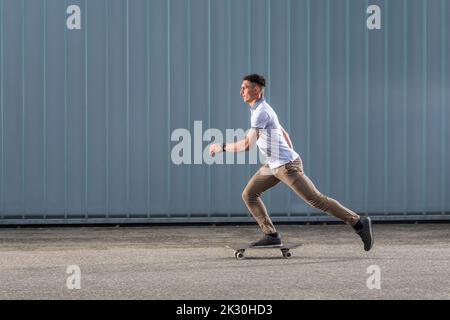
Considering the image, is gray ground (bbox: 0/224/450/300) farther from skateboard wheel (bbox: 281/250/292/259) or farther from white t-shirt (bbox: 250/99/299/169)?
white t-shirt (bbox: 250/99/299/169)

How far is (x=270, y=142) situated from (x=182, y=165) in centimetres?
392

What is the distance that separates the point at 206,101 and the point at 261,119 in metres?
3.87

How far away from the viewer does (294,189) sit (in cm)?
934

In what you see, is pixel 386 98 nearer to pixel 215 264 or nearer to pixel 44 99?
pixel 44 99

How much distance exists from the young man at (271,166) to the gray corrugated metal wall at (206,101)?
3576 mm

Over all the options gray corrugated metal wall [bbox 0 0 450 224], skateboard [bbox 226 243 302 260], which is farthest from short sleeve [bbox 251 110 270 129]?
gray corrugated metal wall [bbox 0 0 450 224]

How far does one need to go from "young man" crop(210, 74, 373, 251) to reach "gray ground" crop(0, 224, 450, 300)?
1.39 ft

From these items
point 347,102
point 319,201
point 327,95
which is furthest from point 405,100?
point 319,201

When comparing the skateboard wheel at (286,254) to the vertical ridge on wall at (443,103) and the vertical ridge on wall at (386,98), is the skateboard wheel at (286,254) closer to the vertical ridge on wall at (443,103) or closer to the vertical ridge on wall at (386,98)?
the vertical ridge on wall at (386,98)

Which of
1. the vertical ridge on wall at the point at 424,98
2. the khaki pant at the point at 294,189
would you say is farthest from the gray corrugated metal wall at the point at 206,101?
the khaki pant at the point at 294,189

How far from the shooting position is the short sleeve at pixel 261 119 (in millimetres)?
9148

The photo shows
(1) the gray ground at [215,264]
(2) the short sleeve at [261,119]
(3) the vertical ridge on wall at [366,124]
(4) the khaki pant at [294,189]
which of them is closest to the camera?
(1) the gray ground at [215,264]

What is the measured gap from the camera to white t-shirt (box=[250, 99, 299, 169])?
9.16m
